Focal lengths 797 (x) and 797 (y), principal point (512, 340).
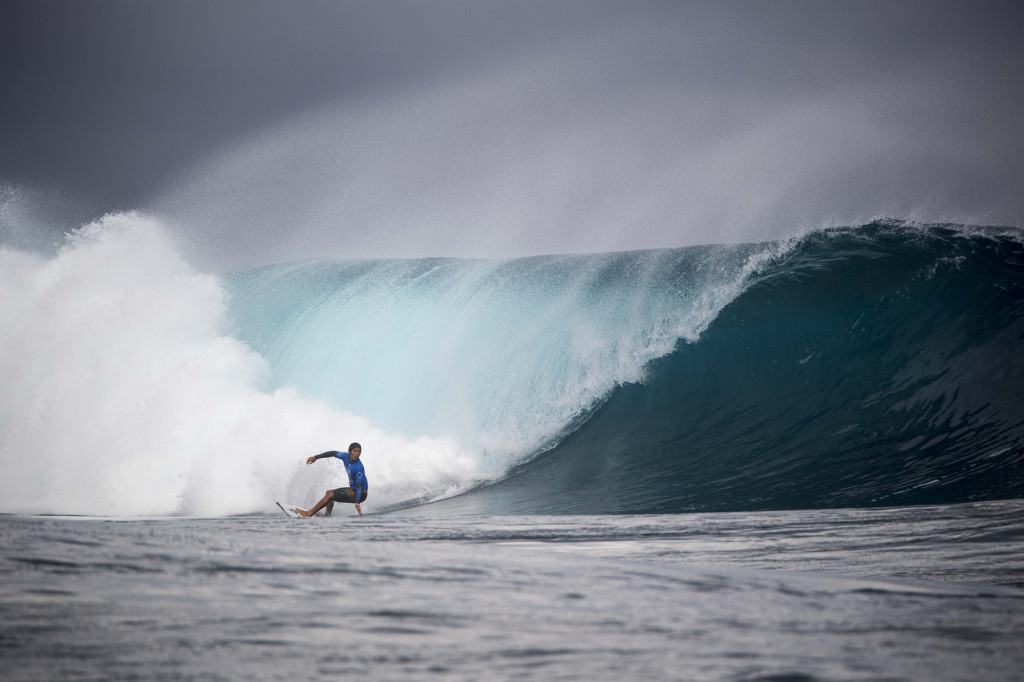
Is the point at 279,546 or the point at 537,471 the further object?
the point at 537,471

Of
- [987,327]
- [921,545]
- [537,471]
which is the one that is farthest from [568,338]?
[921,545]

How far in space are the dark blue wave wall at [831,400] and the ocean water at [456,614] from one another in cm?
374

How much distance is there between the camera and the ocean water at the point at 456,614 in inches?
66.4

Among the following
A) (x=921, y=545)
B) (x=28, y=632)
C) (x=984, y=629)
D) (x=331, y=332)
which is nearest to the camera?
(x=28, y=632)

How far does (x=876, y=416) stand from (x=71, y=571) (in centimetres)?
826

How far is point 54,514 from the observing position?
9383mm

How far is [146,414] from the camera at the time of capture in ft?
36.0

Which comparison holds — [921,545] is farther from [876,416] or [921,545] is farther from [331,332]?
[331,332]

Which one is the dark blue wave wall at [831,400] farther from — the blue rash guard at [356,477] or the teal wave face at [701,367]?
the blue rash guard at [356,477]

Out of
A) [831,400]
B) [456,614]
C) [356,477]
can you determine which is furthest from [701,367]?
[456,614]

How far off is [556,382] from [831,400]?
11.7 feet

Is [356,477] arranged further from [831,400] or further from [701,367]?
[831,400]

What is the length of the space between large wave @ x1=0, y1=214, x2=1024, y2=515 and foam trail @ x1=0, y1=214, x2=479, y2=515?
4cm

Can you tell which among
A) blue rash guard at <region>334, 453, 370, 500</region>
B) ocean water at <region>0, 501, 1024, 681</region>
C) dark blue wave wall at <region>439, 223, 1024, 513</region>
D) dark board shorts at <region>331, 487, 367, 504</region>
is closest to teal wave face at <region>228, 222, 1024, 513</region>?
dark blue wave wall at <region>439, 223, 1024, 513</region>
